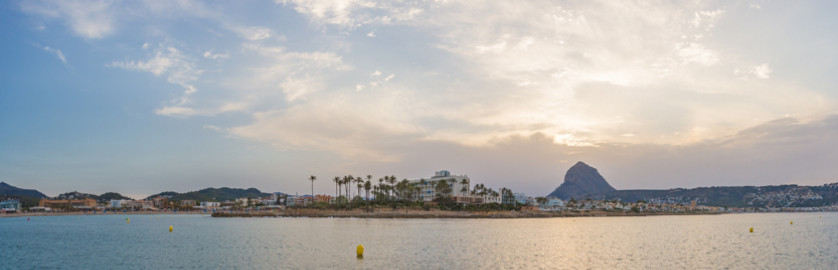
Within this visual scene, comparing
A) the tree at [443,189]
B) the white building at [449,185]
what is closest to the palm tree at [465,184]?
the white building at [449,185]

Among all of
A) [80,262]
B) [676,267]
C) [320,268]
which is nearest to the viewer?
[320,268]

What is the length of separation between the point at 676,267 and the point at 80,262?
44.1 m

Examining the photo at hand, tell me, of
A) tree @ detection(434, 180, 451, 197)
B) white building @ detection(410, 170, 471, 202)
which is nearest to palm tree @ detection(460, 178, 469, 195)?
white building @ detection(410, 170, 471, 202)

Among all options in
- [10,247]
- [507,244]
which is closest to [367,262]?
[507,244]

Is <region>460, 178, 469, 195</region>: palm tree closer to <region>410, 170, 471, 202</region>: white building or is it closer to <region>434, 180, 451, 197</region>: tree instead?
<region>410, 170, 471, 202</region>: white building

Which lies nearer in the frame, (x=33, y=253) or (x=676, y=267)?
(x=676, y=267)

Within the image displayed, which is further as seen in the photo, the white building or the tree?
the white building

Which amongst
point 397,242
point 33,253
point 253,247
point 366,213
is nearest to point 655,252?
point 397,242

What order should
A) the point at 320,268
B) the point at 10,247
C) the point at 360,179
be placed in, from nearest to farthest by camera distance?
the point at 320,268
the point at 10,247
the point at 360,179

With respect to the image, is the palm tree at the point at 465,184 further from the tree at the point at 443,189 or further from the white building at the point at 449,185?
the tree at the point at 443,189

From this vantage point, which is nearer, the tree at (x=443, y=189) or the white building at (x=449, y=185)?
the tree at (x=443, y=189)

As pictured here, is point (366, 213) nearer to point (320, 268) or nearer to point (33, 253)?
point (33, 253)

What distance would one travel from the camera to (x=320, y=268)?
32.4 metres

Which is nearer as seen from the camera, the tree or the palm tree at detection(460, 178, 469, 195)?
the tree
